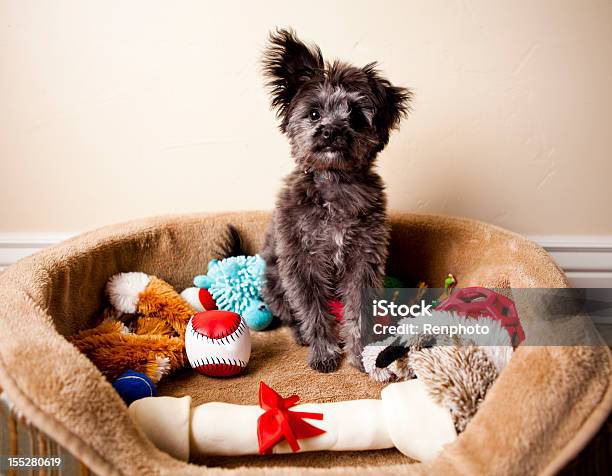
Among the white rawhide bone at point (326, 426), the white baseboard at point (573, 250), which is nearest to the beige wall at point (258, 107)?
the white baseboard at point (573, 250)

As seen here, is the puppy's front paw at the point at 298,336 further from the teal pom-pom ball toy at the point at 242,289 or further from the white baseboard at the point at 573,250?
the white baseboard at the point at 573,250

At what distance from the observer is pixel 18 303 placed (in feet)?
3.65

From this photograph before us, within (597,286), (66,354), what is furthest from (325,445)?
(597,286)

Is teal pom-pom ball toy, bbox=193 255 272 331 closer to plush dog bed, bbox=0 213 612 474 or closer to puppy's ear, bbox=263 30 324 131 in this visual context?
plush dog bed, bbox=0 213 612 474

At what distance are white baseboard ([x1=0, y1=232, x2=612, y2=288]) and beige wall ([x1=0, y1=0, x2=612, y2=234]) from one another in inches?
1.9

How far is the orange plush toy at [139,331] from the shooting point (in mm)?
1301

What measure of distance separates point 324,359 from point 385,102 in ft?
2.56

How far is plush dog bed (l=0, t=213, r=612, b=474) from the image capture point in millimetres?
832

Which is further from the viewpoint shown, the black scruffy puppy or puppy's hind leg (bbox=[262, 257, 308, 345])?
puppy's hind leg (bbox=[262, 257, 308, 345])

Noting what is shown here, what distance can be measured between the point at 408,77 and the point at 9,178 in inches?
67.9

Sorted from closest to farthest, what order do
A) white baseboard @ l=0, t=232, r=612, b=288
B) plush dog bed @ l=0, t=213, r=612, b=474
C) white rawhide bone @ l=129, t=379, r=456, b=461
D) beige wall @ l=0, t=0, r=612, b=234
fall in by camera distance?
plush dog bed @ l=0, t=213, r=612, b=474 → white rawhide bone @ l=129, t=379, r=456, b=461 → beige wall @ l=0, t=0, r=612, b=234 → white baseboard @ l=0, t=232, r=612, b=288

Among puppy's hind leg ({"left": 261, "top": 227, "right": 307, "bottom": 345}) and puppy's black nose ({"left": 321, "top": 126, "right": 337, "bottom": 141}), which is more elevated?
puppy's black nose ({"left": 321, "top": 126, "right": 337, "bottom": 141})

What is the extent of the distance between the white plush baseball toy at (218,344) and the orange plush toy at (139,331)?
0.28 feet

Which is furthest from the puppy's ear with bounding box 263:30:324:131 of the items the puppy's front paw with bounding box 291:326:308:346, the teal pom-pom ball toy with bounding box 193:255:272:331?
the puppy's front paw with bounding box 291:326:308:346
